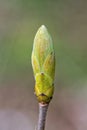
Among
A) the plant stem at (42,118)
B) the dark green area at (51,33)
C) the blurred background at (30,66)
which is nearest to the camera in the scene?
the plant stem at (42,118)

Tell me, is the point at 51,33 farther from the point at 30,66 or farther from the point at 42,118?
the point at 42,118

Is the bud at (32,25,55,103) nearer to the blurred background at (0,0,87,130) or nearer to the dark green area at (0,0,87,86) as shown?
the blurred background at (0,0,87,130)

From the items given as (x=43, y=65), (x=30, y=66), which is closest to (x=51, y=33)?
(x=30, y=66)

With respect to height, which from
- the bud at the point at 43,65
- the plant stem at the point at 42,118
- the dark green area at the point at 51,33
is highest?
the dark green area at the point at 51,33

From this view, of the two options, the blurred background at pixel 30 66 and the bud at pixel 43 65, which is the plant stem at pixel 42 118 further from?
the blurred background at pixel 30 66

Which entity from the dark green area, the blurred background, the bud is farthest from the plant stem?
the dark green area

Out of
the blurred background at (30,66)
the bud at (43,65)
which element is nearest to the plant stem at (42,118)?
the bud at (43,65)

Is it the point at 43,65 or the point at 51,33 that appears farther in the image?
the point at 51,33
